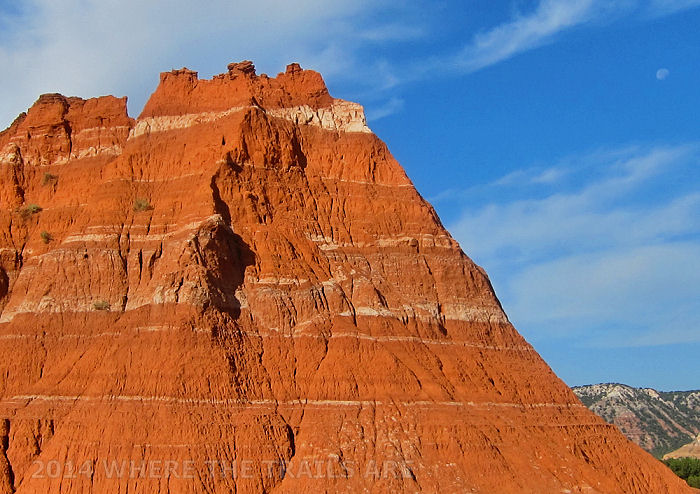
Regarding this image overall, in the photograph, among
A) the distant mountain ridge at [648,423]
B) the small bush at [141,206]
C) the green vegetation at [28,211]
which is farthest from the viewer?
the distant mountain ridge at [648,423]

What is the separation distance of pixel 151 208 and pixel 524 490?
30688mm

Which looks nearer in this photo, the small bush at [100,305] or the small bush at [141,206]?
the small bush at [100,305]

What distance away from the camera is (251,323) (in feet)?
176

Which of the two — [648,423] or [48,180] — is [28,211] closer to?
[48,180]

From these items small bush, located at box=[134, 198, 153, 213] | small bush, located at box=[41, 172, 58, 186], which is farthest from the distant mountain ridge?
small bush, located at box=[41, 172, 58, 186]

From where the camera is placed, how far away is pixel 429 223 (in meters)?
62.7

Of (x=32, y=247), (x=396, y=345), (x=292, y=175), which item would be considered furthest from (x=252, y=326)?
(x=32, y=247)

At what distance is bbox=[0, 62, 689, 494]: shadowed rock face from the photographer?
4666 centimetres

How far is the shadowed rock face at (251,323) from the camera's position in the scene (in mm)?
46656

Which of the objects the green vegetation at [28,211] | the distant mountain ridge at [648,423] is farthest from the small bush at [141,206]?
the distant mountain ridge at [648,423]

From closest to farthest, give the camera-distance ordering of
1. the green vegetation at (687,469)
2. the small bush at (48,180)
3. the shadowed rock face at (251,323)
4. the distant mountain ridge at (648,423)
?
the shadowed rock face at (251,323), the small bush at (48,180), the green vegetation at (687,469), the distant mountain ridge at (648,423)

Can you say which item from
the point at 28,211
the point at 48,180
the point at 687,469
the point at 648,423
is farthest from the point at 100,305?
the point at 648,423

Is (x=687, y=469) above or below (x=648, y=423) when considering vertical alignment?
below

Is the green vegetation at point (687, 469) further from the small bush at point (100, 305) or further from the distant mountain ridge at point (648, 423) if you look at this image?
the distant mountain ridge at point (648, 423)
